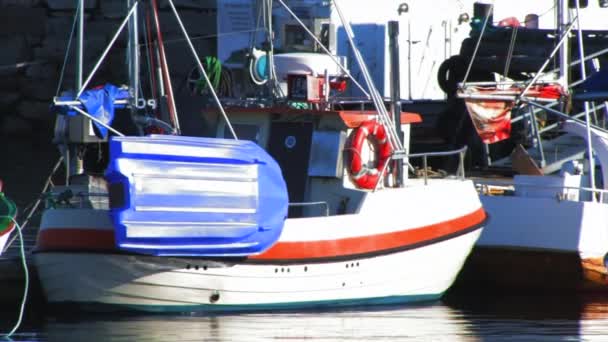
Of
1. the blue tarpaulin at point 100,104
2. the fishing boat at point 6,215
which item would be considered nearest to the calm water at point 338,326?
the fishing boat at point 6,215

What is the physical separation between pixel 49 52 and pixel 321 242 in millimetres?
20336

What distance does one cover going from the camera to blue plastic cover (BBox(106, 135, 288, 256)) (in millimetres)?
14961

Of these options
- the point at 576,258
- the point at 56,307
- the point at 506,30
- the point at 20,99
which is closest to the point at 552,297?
the point at 576,258

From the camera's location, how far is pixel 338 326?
1576cm

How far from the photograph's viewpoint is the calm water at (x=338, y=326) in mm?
15023

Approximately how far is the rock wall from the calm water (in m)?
17.2

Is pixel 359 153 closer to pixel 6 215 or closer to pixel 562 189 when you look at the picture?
pixel 562 189

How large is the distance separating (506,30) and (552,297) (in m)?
8.84

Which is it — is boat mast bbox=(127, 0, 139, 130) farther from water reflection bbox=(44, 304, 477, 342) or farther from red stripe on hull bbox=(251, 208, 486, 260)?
water reflection bbox=(44, 304, 477, 342)

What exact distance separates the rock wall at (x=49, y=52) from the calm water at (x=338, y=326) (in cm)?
1716

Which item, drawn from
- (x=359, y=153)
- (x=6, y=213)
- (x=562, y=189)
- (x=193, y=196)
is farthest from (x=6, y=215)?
(x=562, y=189)

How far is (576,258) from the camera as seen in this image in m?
18.5

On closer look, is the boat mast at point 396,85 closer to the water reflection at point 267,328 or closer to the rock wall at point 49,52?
the water reflection at point 267,328

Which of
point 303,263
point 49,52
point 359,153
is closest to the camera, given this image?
point 303,263
